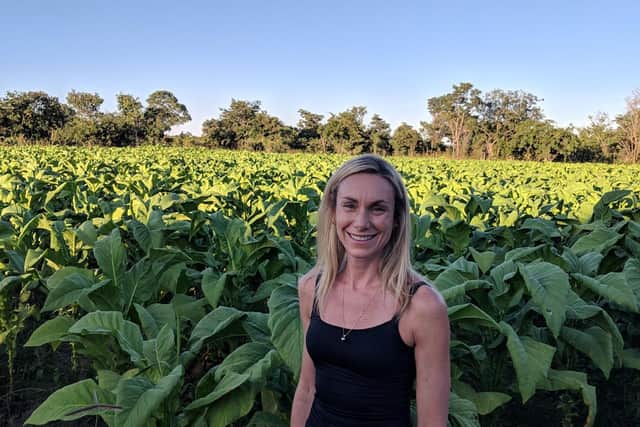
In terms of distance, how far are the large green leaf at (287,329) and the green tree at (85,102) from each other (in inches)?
3480

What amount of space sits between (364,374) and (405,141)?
2750 inches

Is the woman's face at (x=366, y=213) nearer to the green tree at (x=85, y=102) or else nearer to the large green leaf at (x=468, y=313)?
the large green leaf at (x=468, y=313)

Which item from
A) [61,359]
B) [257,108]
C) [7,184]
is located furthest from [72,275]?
[257,108]

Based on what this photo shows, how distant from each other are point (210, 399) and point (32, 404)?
2152mm

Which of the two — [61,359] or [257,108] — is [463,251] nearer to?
[61,359]

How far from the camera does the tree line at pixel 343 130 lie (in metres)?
54.5

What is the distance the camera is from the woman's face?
1.71 metres

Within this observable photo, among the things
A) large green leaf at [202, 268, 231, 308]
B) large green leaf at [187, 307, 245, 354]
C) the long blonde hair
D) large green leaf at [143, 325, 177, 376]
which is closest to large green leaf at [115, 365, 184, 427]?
large green leaf at [143, 325, 177, 376]

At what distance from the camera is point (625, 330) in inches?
157

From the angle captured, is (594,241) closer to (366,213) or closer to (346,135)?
(366,213)

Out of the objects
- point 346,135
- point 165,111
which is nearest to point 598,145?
point 346,135

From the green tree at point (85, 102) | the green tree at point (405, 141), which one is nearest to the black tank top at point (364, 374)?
the green tree at point (405, 141)

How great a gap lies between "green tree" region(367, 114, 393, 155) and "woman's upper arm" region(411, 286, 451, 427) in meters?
59.7

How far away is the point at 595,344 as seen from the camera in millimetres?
2641
